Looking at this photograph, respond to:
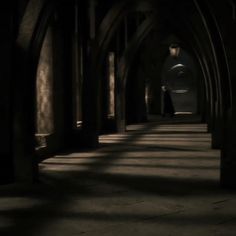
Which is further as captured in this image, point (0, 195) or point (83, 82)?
point (83, 82)

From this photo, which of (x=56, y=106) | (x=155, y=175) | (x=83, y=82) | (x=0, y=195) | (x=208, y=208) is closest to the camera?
(x=208, y=208)

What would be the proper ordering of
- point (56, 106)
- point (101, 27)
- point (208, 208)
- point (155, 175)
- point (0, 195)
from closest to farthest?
point (208, 208) < point (0, 195) < point (155, 175) < point (56, 106) < point (101, 27)

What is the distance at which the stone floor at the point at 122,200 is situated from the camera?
349cm

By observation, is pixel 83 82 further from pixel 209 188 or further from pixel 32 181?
pixel 209 188

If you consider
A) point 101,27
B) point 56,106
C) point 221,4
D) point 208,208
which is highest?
point 101,27

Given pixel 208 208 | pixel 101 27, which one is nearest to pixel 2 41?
pixel 208 208

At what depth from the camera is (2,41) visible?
531cm

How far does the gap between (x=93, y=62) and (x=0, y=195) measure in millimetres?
5864

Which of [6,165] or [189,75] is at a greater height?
[189,75]

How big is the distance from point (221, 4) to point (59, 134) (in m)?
4.69

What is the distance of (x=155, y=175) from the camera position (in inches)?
235

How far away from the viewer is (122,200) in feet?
14.7

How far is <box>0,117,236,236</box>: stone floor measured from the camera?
11.4 ft

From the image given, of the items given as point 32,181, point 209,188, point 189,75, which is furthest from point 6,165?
point 189,75
